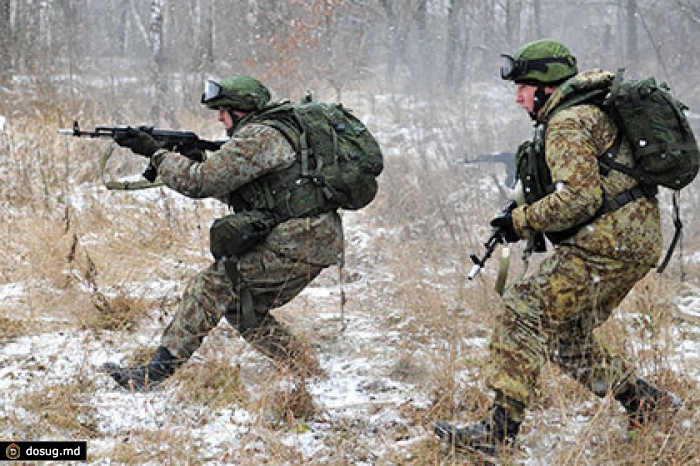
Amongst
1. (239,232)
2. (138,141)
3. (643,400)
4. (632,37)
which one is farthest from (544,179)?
(632,37)

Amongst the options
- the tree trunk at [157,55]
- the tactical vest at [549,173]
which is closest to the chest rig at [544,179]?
the tactical vest at [549,173]

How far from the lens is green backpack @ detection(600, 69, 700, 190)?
2.46 m

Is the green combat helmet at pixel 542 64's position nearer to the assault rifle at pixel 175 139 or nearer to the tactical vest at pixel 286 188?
the tactical vest at pixel 286 188

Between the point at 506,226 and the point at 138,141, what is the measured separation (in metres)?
1.95

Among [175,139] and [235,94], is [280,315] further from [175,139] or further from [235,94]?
[235,94]

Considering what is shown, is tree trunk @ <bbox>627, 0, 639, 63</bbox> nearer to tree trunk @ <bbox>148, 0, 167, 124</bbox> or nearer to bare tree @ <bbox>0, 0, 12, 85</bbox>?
tree trunk @ <bbox>148, 0, 167, 124</bbox>

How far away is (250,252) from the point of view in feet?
11.0

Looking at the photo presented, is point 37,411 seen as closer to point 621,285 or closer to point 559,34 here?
point 621,285

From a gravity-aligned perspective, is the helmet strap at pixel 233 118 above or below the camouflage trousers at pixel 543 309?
above

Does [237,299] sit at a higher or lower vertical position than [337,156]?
lower

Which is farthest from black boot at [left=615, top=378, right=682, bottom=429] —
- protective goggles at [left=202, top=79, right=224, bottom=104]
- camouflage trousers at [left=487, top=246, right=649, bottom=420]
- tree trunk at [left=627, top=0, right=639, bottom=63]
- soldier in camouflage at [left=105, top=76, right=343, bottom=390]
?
tree trunk at [left=627, top=0, right=639, bottom=63]

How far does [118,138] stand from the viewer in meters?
3.58

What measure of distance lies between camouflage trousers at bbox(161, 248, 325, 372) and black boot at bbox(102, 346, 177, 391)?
0.15ft

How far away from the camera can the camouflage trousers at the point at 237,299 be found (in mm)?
3293
